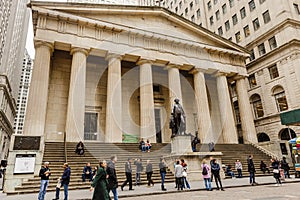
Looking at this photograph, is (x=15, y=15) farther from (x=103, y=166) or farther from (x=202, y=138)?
(x=103, y=166)

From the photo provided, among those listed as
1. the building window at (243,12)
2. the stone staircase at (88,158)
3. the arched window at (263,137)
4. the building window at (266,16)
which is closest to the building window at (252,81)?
the arched window at (263,137)

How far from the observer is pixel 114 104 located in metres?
20.4

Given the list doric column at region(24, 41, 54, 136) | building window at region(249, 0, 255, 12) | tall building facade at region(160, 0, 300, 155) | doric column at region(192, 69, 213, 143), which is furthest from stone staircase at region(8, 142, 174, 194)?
building window at region(249, 0, 255, 12)

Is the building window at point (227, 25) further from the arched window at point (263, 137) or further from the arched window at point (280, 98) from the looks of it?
the arched window at point (263, 137)

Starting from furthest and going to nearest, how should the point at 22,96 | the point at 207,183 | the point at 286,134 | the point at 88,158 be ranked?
the point at 22,96 → the point at 286,134 → the point at 88,158 → the point at 207,183

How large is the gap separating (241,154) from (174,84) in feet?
29.8

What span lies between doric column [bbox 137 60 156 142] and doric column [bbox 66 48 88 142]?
17.6 feet

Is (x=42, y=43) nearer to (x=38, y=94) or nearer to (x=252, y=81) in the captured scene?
(x=38, y=94)

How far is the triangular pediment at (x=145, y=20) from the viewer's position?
69.1ft

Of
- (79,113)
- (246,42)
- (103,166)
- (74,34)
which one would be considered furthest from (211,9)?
(103,166)

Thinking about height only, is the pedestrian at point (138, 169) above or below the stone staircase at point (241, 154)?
below

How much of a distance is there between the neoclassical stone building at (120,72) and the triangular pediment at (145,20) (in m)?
0.09

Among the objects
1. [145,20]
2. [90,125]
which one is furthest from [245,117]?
[90,125]

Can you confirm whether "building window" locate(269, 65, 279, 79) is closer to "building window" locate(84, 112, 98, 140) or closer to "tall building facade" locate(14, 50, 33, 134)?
"building window" locate(84, 112, 98, 140)
